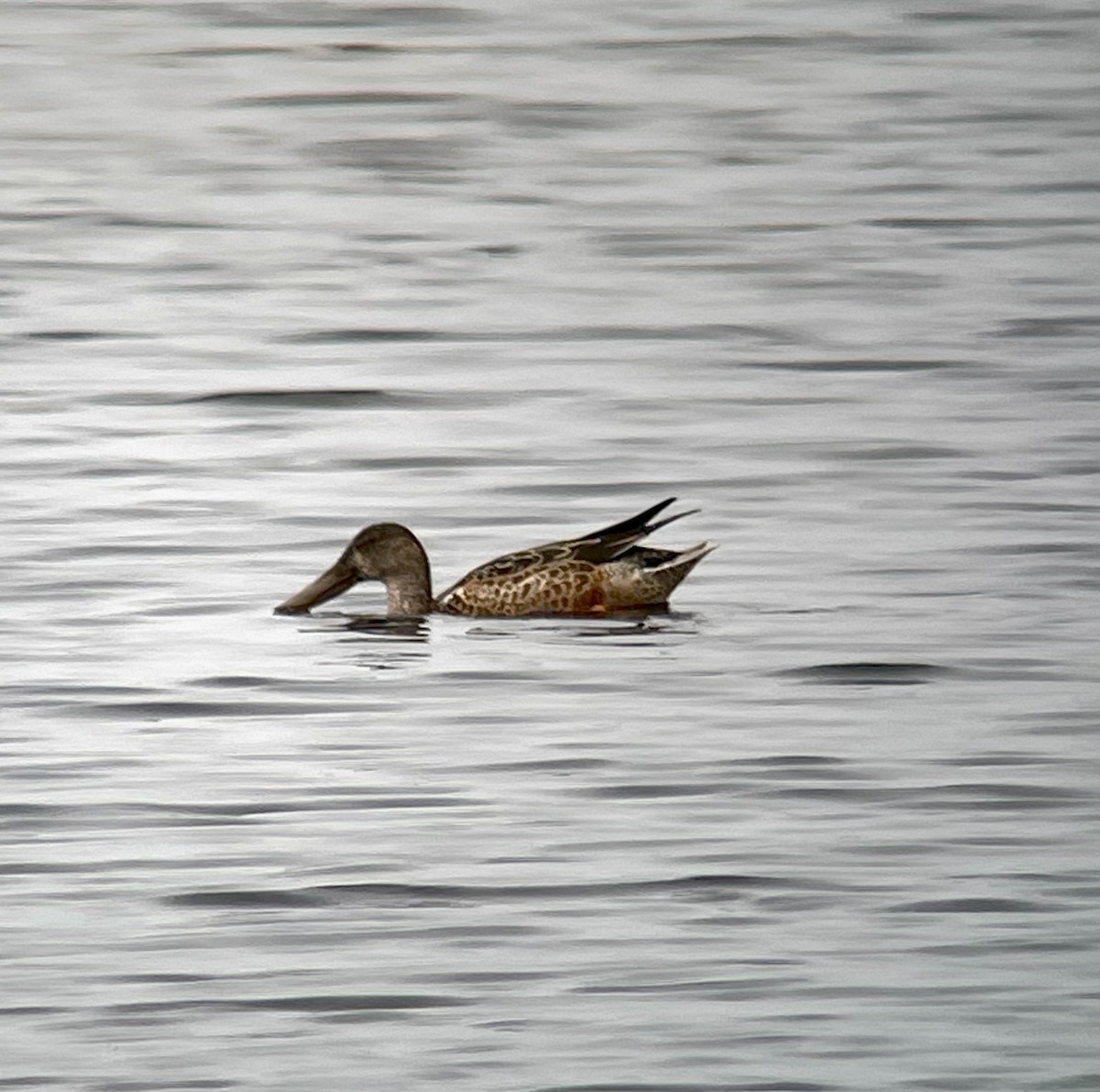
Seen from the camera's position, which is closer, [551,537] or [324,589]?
[324,589]

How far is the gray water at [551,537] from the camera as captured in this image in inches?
292

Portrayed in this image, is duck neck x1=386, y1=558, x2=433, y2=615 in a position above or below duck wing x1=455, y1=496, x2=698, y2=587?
below

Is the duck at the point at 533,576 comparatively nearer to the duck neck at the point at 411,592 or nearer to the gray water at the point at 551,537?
the duck neck at the point at 411,592

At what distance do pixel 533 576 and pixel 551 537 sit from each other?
122 cm

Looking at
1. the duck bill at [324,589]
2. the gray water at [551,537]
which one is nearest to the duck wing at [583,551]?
the gray water at [551,537]

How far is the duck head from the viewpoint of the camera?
42.2 feet

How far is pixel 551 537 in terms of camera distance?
45.5ft

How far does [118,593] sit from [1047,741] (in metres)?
3.88

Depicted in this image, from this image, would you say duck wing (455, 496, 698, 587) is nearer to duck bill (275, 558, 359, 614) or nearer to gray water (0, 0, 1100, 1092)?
gray water (0, 0, 1100, 1092)

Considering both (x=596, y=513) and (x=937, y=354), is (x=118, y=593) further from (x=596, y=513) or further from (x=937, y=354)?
(x=937, y=354)

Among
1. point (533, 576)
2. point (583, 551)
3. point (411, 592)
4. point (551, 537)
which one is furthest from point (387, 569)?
point (551, 537)

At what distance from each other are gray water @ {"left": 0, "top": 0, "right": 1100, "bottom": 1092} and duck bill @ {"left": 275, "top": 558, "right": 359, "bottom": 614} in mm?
117

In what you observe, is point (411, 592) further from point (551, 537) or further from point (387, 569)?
point (551, 537)

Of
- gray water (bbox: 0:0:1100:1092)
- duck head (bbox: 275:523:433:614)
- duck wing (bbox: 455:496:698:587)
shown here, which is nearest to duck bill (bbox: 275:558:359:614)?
duck head (bbox: 275:523:433:614)
